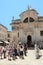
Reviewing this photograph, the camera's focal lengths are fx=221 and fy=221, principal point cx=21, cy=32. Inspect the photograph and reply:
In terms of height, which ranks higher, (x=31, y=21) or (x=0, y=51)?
(x=31, y=21)

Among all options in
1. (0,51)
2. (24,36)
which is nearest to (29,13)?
(24,36)

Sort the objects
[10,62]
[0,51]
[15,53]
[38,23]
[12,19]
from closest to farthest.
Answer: [10,62]
[15,53]
[0,51]
[38,23]
[12,19]

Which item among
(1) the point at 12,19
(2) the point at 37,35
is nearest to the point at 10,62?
(2) the point at 37,35

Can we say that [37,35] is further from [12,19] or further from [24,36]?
[12,19]

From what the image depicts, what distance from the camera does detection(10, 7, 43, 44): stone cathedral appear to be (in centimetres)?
4562

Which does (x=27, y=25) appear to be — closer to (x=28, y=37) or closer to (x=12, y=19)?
(x=28, y=37)

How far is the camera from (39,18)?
→ 47.2 m

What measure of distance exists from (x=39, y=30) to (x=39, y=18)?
10.1 ft

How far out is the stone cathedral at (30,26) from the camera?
150 feet

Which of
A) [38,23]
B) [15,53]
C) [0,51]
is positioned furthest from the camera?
[38,23]

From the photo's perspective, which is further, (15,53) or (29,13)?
(29,13)

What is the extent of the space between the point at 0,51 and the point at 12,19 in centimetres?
2319

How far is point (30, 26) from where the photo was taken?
4597 centimetres

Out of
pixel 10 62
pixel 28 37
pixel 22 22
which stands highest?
pixel 22 22
